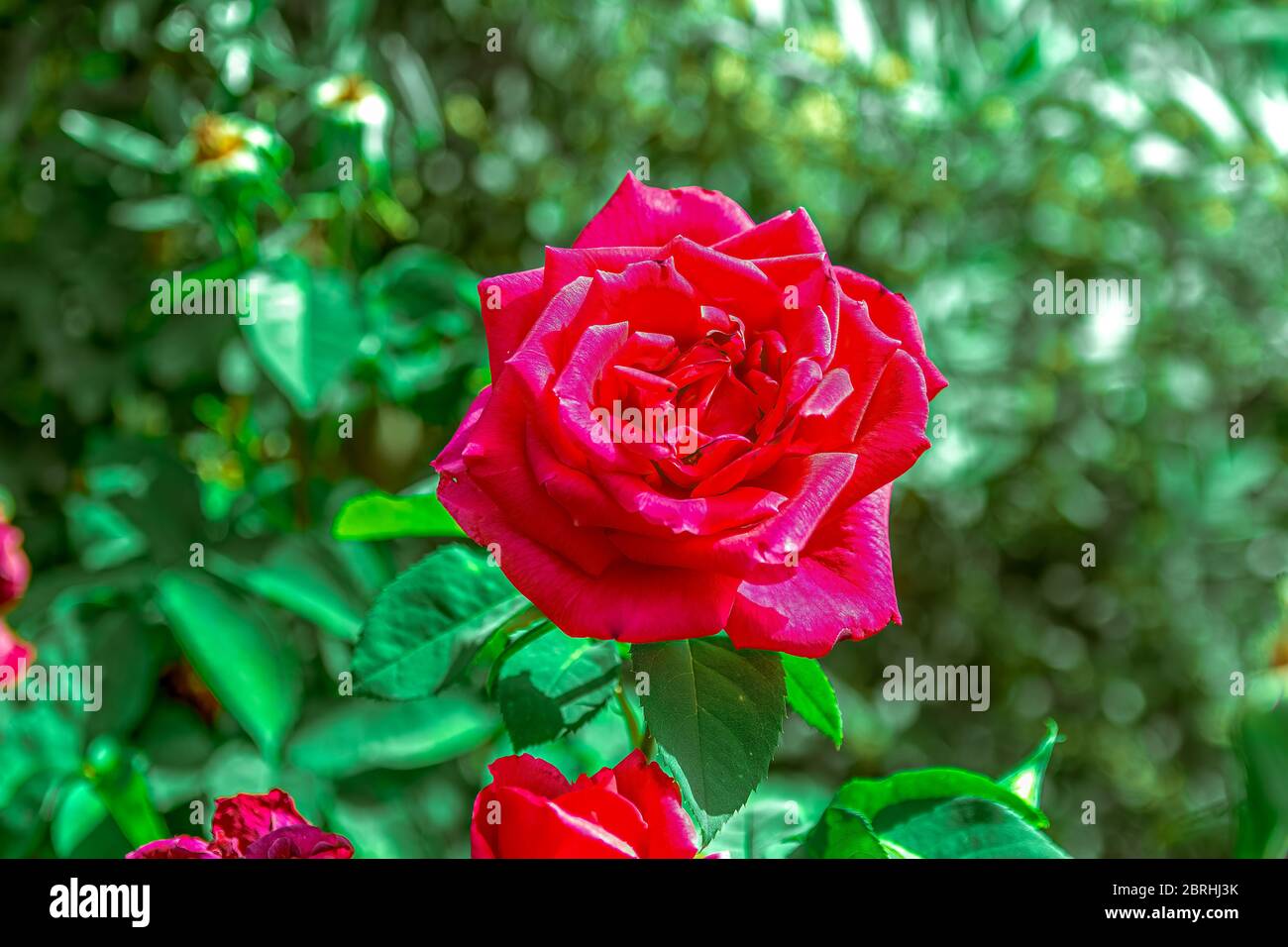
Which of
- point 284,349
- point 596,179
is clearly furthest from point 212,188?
point 596,179

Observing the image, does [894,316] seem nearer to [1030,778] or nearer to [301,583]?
[1030,778]

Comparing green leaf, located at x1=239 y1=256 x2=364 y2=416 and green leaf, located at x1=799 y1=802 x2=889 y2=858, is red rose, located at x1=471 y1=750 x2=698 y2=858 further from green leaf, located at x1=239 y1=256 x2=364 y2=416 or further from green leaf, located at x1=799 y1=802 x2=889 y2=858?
green leaf, located at x1=239 y1=256 x2=364 y2=416

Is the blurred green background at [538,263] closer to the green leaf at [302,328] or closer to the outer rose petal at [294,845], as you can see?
the green leaf at [302,328]

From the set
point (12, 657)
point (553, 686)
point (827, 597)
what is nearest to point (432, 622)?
point (553, 686)

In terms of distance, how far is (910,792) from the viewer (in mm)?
500

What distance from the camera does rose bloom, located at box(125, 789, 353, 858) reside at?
43 cm

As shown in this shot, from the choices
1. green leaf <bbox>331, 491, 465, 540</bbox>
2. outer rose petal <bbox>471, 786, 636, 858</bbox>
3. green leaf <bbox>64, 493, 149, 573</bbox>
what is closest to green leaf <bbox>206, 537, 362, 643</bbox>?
green leaf <bbox>64, 493, 149, 573</bbox>

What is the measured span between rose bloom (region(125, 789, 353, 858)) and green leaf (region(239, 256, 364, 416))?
1.14 feet

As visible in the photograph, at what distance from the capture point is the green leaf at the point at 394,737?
0.74 m

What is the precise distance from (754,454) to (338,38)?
791 millimetres

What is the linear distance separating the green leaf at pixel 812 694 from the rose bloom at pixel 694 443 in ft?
0.24

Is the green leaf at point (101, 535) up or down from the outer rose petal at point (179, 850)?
up

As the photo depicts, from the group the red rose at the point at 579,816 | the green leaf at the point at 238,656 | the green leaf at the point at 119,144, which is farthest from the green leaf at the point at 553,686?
the green leaf at the point at 119,144
